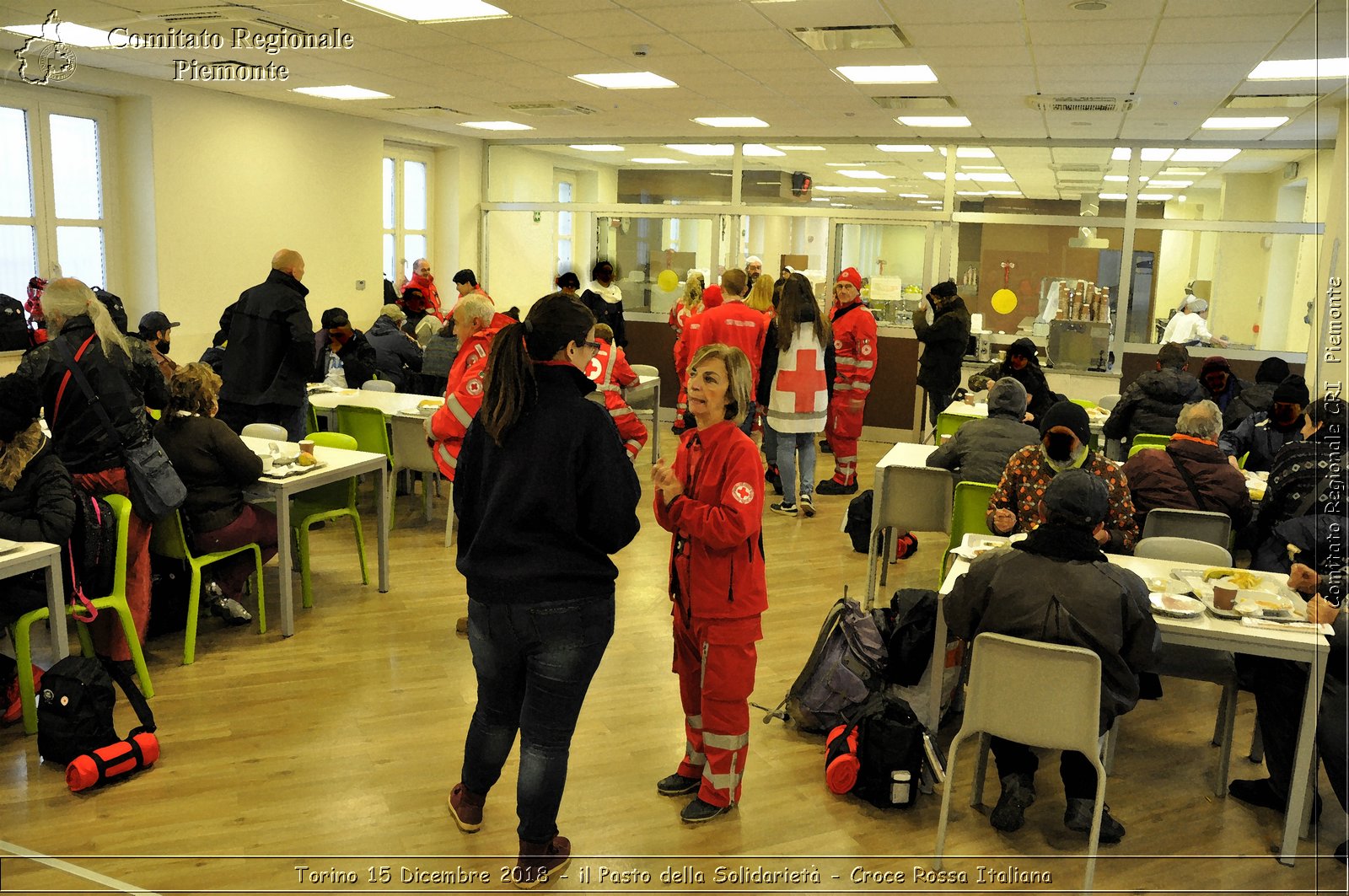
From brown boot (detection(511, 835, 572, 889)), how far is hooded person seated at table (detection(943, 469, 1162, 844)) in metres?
1.39

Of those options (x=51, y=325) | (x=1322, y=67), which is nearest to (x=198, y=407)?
(x=51, y=325)

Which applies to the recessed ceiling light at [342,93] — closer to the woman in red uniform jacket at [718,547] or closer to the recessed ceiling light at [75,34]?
the recessed ceiling light at [75,34]

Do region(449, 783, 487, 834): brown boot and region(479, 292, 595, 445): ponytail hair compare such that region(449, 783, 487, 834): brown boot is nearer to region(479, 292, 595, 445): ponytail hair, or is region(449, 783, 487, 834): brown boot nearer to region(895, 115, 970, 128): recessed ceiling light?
region(479, 292, 595, 445): ponytail hair

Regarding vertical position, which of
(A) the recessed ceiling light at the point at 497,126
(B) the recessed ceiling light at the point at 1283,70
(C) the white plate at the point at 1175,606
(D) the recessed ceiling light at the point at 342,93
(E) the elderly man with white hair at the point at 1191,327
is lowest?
(C) the white plate at the point at 1175,606

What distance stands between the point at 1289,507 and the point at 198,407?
4.59 metres

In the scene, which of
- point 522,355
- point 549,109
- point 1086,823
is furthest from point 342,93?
point 1086,823

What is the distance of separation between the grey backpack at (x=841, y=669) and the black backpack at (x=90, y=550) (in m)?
2.70

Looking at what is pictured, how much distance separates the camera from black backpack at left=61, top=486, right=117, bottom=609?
12.6 feet

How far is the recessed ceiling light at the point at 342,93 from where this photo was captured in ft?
28.7

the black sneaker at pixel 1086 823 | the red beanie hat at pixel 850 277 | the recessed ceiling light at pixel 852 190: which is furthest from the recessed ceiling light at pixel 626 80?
the recessed ceiling light at pixel 852 190

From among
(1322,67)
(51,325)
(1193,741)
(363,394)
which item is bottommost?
(1193,741)

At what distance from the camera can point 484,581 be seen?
2.67 m

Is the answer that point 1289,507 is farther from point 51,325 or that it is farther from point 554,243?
point 554,243

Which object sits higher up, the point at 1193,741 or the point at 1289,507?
the point at 1289,507
